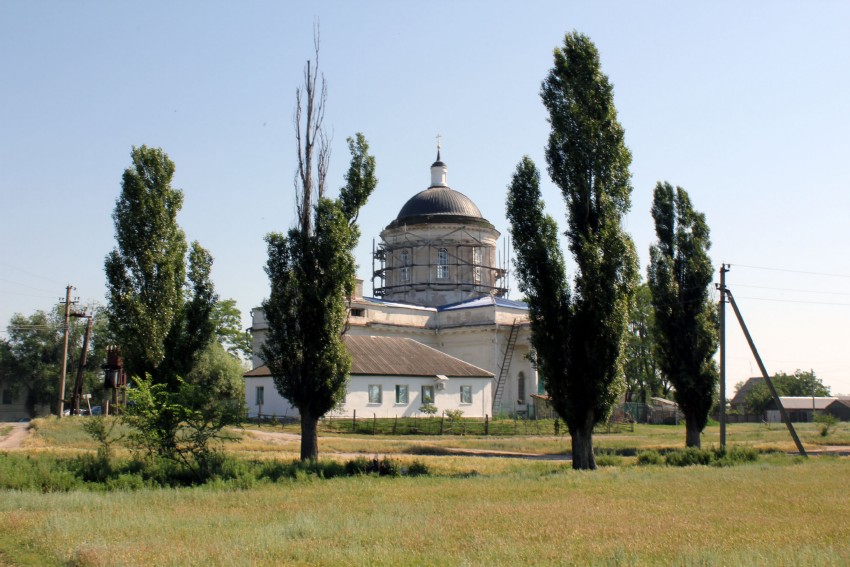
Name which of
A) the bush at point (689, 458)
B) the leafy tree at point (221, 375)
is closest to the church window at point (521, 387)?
the leafy tree at point (221, 375)

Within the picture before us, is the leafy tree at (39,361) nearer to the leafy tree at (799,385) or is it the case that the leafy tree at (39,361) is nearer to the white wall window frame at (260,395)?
the white wall window frame at (260,395)

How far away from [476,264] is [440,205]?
505cm

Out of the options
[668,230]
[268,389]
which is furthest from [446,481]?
[268,389]

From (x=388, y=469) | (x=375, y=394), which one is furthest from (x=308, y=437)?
(x=375, y=394)

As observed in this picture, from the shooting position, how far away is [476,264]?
62812 millimetres

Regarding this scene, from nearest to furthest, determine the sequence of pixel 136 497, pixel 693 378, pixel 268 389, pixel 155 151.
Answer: pixel 136 497
pixel 155 151
pixel 693 378
pixel 268 389

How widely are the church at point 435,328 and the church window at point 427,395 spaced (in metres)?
0.06

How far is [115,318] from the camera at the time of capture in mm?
25188

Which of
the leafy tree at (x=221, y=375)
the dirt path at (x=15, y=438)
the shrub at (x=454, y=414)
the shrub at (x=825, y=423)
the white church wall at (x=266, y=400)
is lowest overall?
the dirt path at (x=15, y=438)

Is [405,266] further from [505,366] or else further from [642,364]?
[642,364]

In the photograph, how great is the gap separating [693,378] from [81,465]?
2242 cm

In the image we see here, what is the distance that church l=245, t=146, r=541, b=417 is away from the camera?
45906mm

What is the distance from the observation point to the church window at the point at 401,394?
4622cm

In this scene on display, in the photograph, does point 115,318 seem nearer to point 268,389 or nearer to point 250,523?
point 250,523
